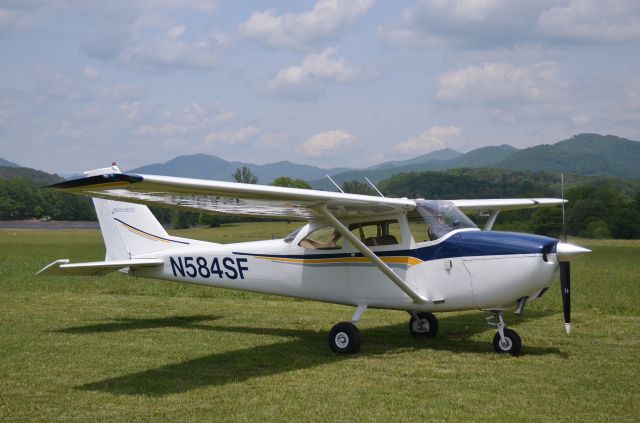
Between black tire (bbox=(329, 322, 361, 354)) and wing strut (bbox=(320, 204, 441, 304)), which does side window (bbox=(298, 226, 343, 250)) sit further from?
black tire (bbox=(329, 322, 361, 354))

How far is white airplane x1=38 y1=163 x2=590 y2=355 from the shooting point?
26.7 feet

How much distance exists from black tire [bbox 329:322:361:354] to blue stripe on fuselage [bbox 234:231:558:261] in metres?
1.14

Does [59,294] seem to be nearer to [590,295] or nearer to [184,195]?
[184,195]

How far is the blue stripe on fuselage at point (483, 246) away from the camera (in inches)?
324

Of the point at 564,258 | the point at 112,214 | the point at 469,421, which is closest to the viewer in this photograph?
the point at 469,421

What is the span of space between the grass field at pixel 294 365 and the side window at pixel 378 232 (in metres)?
1.43

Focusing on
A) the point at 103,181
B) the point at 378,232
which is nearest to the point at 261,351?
the point at 378,232

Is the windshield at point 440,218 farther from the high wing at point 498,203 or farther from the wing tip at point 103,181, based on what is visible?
the wing tip at point 103,181

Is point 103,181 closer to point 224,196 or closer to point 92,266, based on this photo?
point 224,196

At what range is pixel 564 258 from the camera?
811 cm

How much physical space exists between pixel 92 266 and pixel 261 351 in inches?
130

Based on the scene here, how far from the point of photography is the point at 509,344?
868cm

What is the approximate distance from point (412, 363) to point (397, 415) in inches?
92.2

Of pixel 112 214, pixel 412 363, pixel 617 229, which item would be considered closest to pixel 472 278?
pixel 412 363
